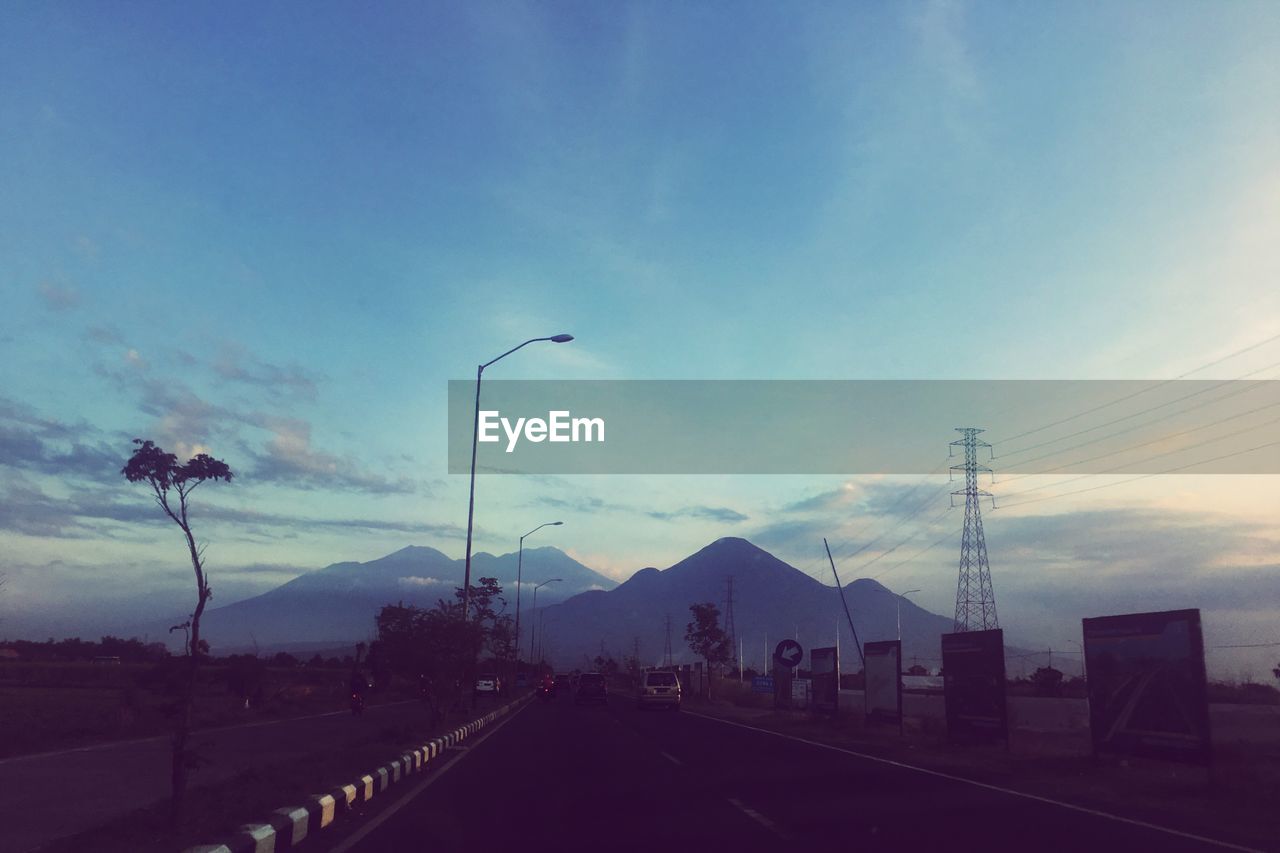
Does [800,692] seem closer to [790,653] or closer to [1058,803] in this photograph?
[790,653]

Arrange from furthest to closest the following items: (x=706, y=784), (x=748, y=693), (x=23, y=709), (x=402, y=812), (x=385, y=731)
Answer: (x=748, y=693) < (x=23, y=709) < (x=385, y=731) < (x=706, y=784) < (x=402, y=812)

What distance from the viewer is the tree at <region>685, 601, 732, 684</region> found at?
280 feet

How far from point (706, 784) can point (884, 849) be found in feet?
21.9

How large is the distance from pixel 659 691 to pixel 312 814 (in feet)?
141

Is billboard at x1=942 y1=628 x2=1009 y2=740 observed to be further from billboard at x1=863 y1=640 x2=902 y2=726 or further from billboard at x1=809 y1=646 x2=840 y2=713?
billboard at x1=809 y1=646 x2=840 y2=713

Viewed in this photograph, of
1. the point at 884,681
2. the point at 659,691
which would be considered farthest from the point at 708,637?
the point at 884,681

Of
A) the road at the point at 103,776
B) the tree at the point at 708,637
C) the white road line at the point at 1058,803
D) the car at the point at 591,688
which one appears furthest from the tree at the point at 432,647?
the tree at the point at 708,637

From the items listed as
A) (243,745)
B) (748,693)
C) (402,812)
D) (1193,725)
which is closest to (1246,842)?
(1193,725)

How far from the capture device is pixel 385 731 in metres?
24.5

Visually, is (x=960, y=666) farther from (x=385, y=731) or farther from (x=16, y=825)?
(x=16, y=825)

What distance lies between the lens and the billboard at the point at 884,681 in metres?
30.5

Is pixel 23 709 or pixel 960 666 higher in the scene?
pixel 960 666

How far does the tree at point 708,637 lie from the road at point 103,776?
56.6 meters

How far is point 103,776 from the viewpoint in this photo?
17.5m
